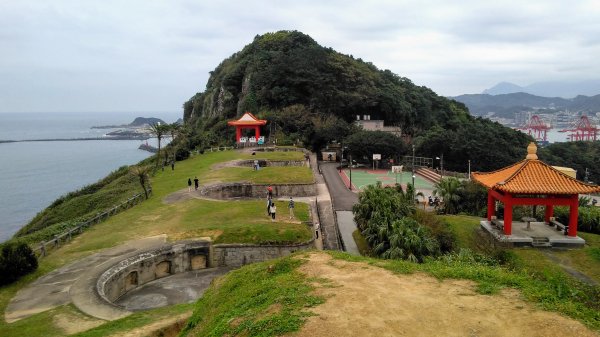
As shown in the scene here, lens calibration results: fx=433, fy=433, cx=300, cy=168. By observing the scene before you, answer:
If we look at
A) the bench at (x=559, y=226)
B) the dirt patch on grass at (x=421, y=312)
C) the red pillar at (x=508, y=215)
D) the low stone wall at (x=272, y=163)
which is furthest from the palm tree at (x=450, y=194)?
the dirt patch on grass at (x=421, y=312)

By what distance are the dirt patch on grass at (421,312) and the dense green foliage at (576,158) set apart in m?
62.1

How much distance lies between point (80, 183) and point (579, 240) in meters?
69.2

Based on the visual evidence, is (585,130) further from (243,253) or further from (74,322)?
(74,322)

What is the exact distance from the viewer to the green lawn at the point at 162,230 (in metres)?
13.2

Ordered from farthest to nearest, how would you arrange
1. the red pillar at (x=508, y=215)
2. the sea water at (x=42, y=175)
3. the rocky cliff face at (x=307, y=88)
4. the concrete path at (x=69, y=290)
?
1. the rocky cliff face at (x=307, y=88)
2. the sea water at (x=42, y=175)
3. the red pillar at (x=508, y=215)
4. the concrete path at (x=69, y=290)

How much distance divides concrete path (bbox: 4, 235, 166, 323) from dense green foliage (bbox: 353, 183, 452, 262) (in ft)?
37.1

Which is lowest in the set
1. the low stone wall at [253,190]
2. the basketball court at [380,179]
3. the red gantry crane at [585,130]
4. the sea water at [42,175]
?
the sea water at [42,175]

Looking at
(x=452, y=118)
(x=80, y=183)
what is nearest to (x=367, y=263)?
(x=80, y=183)

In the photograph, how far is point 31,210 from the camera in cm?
5188

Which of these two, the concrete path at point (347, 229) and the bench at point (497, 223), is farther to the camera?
the concrete path at point (347, 229)

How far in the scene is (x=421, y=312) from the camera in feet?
31.7

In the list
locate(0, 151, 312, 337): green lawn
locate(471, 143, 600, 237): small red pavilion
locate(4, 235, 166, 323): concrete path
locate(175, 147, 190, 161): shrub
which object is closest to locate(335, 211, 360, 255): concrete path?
locate(0, 151, 312, 337): green lawn

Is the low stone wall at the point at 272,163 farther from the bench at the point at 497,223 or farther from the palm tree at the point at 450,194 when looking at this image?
the bench at the point at 497,223

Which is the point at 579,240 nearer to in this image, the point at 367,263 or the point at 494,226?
the point at 494,226
